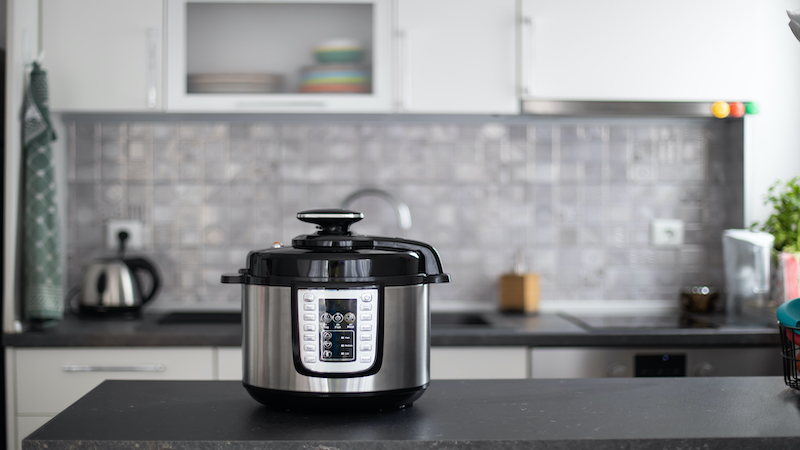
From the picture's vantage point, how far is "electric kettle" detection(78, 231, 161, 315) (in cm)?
231

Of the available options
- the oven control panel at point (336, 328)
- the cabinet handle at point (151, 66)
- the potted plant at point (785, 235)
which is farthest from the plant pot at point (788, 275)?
the cabinet handle at point (151, 66)

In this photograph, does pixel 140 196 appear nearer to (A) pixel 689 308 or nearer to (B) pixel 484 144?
(B) pixel 484 144

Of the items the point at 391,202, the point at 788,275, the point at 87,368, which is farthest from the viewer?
the point at 391,202

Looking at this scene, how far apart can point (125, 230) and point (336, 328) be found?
6.12 feet

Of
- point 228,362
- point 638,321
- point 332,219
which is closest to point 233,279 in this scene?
point 332,219

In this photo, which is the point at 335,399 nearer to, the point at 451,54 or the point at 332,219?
the point at 332,219

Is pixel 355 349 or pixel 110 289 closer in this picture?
pixel 355 349

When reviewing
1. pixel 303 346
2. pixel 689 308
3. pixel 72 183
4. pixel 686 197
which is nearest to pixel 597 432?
pixel 303 346

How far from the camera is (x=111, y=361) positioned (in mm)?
2053

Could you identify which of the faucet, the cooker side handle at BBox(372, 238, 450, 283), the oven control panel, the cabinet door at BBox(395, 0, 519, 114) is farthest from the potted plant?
the oven control panel

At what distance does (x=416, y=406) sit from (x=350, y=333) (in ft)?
0.56

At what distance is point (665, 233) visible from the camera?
8.62ft

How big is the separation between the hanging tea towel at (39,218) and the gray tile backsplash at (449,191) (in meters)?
0.39

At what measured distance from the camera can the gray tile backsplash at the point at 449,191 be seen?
2.56 metres
